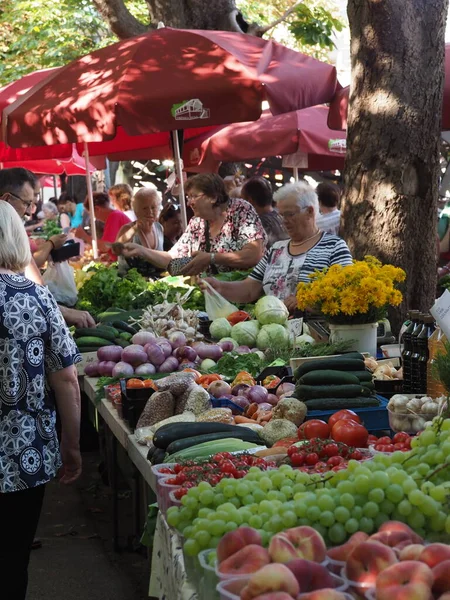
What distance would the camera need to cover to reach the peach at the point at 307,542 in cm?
201

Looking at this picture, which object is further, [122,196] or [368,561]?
[122,196]

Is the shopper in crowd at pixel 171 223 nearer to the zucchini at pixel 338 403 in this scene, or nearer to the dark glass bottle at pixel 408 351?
the dark glass bottle at pixel 408 351

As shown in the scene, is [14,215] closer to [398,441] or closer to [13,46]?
[398,441]

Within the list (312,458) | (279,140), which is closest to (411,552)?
(312,458)

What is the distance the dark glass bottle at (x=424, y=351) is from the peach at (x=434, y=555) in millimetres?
2336

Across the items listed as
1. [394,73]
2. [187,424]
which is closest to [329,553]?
[187,424]

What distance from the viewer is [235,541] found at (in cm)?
210

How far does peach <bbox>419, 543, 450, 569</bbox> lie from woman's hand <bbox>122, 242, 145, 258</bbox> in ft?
22.8

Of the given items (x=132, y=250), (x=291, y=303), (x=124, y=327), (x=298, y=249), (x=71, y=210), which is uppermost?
(x=298, y=249)

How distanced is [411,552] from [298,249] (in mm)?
4758

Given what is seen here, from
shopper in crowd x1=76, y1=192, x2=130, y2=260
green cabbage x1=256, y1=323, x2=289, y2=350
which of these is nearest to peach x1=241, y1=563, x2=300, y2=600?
green cabbage x1=256, y1=323, x2=289, y2=350

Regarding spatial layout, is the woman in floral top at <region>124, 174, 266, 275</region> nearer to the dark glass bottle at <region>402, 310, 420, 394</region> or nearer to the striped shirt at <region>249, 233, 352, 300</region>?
the striped shirt at <region>249, 233, 352, 300</region>

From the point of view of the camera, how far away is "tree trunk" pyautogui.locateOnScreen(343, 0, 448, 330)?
22.1 feet

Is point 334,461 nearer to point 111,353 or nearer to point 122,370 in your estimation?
point 122,370
